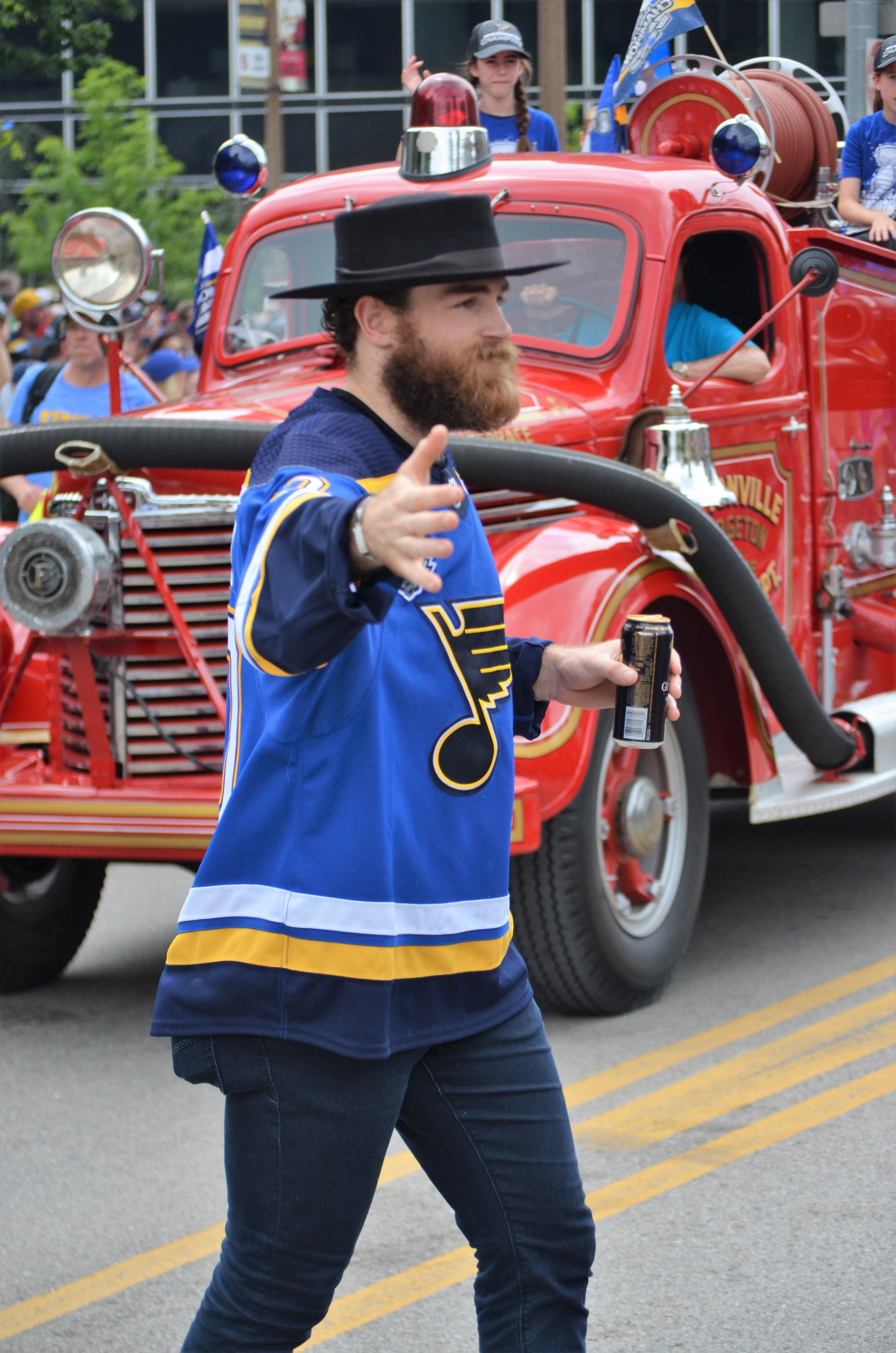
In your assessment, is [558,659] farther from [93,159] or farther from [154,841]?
[93,159]

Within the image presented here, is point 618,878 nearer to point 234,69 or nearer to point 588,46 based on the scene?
point 588,46

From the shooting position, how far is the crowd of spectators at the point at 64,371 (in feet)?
22.2

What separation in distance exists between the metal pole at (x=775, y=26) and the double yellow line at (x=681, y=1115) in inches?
1041

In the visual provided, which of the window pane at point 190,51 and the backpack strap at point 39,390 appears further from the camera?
the window pane at point 190,51

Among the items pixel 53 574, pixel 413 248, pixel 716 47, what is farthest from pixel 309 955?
pixel 716 47

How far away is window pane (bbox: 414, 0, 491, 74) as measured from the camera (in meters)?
30.0

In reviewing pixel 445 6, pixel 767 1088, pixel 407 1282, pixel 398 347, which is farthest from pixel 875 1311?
pixel 445 6

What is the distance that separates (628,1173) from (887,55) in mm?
5421

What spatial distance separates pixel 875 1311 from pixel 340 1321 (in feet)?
3.27

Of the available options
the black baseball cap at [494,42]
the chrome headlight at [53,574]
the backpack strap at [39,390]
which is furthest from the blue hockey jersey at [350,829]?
the backpack strap at [39,390]

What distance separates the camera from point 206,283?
21.8 ft

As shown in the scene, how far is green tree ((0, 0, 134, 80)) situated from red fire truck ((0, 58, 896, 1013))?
12418 mm

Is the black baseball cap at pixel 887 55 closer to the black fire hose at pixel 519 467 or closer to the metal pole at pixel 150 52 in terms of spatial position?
the black fire hose at pixel 519 467

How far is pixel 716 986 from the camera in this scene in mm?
5543
